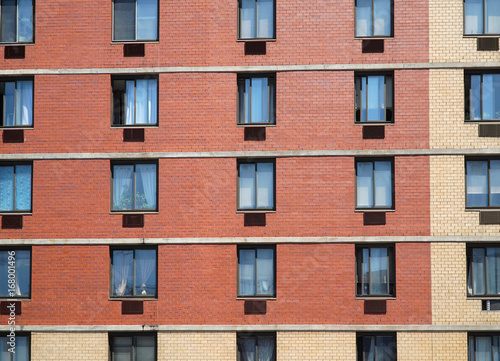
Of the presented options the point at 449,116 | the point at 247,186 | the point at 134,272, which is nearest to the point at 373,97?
the point at 449,116

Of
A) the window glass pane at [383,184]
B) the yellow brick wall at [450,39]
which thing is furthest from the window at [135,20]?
the yellow brick wall at [450,39]

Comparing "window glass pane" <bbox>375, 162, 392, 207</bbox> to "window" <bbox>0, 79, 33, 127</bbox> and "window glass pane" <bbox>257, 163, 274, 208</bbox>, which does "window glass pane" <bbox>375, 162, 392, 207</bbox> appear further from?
"window" <bbox>0, 79, 33, 127</bbox>

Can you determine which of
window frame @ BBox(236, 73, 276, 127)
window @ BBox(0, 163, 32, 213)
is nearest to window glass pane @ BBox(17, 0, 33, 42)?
window @ BBox(0, 163, 32, 213)

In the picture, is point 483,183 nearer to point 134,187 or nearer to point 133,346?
point 134,187

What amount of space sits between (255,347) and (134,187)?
21.9 feet

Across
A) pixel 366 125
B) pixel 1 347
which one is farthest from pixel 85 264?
pixel 366 125

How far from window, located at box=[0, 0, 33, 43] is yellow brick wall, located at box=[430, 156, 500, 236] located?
47.4 ft

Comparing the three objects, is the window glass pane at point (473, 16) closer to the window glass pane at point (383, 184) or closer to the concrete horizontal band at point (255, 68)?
the concrete horizontal band at point (255, 68)

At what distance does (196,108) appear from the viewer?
22547 mm

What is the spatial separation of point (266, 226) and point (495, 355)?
27.7ft

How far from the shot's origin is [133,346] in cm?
2223

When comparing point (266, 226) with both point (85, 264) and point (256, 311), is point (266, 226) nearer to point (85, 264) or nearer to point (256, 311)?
point (256, 311)

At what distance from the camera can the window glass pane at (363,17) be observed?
22.7 meters

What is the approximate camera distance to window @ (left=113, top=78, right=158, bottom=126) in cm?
2292
